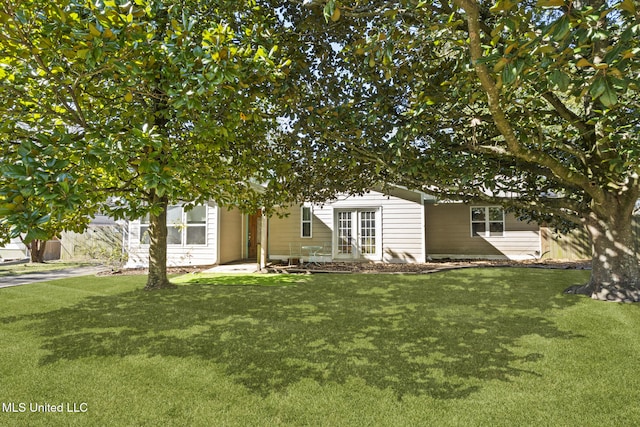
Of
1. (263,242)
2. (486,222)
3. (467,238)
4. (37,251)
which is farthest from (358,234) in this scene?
(37,251)

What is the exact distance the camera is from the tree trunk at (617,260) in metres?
7.19

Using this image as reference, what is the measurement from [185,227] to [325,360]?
39.5 ft

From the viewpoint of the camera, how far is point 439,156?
670 cm

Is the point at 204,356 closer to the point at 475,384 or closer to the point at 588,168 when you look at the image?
the point at 475,384

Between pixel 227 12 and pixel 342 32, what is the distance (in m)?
2.04

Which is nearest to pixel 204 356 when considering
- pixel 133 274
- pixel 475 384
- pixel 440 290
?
pixel 475 384

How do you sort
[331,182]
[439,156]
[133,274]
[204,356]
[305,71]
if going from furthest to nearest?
1. [133,274]
2. [331,182]
3. [439,156]
4. [305,71]
5. [204,356]

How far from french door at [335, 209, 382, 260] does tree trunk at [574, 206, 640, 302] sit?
8.76m

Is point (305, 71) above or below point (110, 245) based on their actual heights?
above

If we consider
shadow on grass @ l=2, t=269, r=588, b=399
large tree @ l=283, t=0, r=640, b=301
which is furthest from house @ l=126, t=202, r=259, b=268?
large tree @ l=283, t=0, r=640, b=301

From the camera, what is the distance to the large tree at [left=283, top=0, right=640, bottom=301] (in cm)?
431

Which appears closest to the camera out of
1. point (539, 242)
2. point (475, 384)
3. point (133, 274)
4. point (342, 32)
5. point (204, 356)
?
point (475, 384)

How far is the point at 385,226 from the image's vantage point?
15492 mm

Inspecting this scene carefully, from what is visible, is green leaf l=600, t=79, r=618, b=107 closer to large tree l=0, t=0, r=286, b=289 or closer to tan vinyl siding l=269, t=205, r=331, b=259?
large tree l=0, t=0, r=286, b=289
